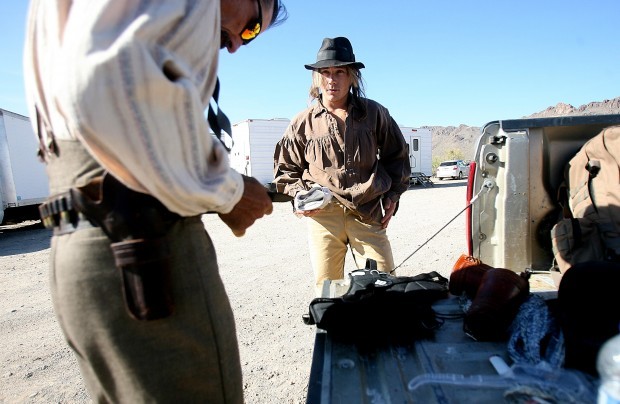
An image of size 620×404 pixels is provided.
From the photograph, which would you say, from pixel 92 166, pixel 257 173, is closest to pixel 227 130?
pixel 92 166

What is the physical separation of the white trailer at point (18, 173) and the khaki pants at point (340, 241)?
9619 millimetres

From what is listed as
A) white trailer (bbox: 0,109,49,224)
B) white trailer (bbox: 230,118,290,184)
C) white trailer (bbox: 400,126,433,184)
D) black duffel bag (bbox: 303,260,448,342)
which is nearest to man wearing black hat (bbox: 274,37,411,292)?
black duffel bag (bbox: 303,260,448,342)

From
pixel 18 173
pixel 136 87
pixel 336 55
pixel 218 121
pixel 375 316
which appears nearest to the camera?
pixel 136 87

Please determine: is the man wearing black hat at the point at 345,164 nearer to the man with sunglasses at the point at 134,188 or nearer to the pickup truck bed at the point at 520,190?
the pickup truck bed at the point at 520,190

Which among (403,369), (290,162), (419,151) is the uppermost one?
(419,151)

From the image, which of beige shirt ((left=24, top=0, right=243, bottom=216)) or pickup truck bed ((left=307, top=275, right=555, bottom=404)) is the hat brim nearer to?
pickup truck bed ((left=307, top=275, right=555, bottom=404))

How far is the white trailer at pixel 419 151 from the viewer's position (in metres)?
23.0

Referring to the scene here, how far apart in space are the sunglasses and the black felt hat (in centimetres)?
152

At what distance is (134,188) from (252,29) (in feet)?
2.54

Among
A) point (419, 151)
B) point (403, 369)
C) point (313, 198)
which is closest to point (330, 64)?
point (313, 198)

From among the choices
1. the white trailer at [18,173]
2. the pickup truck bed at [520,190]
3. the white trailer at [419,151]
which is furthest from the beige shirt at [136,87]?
the white trailer at [419,151]

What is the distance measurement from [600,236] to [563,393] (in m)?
1.20

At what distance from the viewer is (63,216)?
3.32 ft

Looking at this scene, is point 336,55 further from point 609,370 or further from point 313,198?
point 609,370
